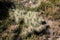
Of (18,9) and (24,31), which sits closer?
(24,31)

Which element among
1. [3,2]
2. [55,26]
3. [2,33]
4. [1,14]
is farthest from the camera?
[3,2]

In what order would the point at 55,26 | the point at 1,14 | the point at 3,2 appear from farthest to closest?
the point at 3,2 < the point at 1,14 < the point at 55,26

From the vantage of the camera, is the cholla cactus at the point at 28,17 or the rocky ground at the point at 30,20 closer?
the rocky ground at the point at 30,20

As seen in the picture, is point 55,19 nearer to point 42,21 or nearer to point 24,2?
point 42,21

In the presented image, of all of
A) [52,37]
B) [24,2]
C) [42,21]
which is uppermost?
[24,2]

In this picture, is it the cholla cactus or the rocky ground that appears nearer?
the rocky ground

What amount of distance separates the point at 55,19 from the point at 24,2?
149 centimetres

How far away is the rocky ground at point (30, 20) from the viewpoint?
5.28 m

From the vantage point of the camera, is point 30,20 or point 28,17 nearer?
point 30,20

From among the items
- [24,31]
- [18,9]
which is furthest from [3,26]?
[18,9]

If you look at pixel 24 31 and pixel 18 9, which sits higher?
pixel 18 9

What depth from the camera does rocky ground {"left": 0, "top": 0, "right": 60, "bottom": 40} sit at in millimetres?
5277

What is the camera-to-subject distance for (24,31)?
532 centimetres

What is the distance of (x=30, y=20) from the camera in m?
5.78
